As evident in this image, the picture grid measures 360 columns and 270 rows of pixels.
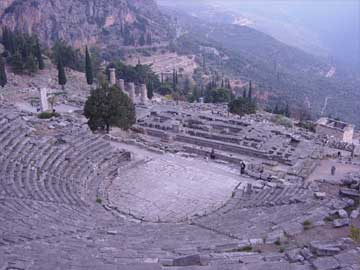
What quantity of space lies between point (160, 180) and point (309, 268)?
567 inches

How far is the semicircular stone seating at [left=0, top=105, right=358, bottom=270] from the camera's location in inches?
456

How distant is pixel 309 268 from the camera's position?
1077 centimetres

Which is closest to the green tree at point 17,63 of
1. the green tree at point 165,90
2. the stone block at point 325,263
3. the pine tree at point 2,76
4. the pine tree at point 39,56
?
the pine tree at point 39,56

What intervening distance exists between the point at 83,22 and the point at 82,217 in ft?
334

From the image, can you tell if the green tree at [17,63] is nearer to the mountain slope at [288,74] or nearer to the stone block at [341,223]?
the stone block at [341,223]

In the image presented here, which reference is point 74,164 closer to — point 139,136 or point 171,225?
point 171,225

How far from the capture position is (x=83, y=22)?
362 feet

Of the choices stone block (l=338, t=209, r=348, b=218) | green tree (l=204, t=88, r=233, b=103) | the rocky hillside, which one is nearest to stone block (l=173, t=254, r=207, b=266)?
stone block (l=338, t=209, r=348, b=218)

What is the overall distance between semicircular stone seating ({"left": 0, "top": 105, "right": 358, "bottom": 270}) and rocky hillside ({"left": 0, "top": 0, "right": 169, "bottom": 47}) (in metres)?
78.0

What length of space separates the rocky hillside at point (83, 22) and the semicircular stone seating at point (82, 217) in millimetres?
78024

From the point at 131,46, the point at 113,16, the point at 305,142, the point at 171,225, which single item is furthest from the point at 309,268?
the point at 113,16

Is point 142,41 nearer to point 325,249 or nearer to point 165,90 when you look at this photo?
point 165,90

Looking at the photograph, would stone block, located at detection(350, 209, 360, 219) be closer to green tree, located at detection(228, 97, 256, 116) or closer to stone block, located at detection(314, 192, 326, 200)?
stone block, located at detection(314, 192, 326, 200)

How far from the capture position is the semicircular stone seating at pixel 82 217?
38.0 ft
